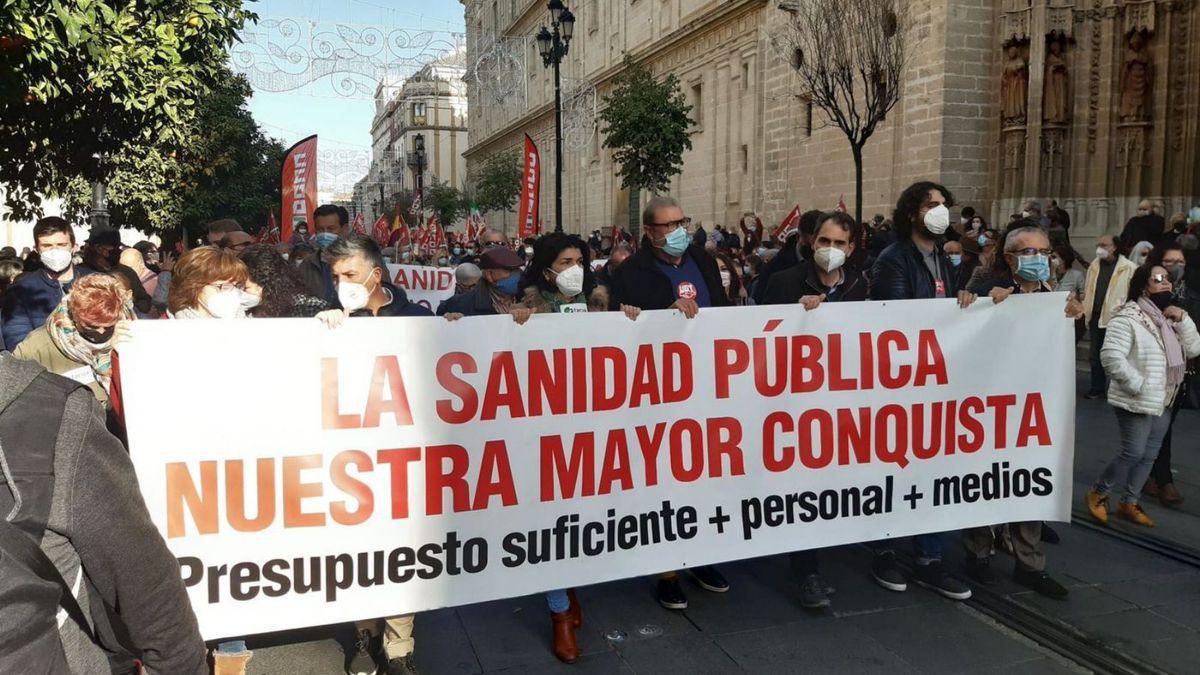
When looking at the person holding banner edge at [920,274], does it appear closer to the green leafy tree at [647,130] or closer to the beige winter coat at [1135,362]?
the beige winter coat at [1135,362]

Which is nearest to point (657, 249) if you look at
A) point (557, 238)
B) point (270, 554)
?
point (557, 238)

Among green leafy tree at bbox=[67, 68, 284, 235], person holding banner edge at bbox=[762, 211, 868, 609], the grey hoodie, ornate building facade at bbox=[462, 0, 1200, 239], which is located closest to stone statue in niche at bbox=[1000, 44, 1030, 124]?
ornate building facade at bbox=[462, 0, 1200, 239]

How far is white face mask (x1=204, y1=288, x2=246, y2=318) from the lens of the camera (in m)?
3.58

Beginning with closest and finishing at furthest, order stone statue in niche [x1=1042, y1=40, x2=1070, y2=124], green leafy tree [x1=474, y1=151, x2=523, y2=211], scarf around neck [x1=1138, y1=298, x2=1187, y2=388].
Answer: scarf around neck [x1=1138, y1=298, x2=1187, y2=388]
stone statue in niche [x1=1042, y1=40, x2=1070, y2=124]
green leafy tree [x1=474, y1=151, x2=523, y2=211]

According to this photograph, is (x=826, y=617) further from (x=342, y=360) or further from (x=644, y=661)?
(x=342, y=360)

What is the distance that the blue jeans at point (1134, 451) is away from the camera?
5664 millimetres

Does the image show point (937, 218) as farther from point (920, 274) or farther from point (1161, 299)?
point (1161, 299)

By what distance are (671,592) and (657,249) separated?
1717mm

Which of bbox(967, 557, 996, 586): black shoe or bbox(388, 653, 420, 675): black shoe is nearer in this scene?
bbox(388, 653, 420, 675): black shoe

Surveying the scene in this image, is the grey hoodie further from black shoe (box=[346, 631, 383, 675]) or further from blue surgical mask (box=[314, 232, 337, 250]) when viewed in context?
blue surgical mask (box=[314, 232, 337, 250])

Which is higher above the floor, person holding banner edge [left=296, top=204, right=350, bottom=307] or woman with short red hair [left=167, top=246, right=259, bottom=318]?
person holding banner edge [left=296, top=204, right=350, bottom=307]

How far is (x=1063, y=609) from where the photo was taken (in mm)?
4480

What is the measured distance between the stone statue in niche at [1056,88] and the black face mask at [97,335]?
1718 centimetres

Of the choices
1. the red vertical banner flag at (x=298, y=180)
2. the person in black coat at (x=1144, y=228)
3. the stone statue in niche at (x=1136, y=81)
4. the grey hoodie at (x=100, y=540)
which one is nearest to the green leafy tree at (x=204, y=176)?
the red vertical banner flag at (x=298, y=180)
